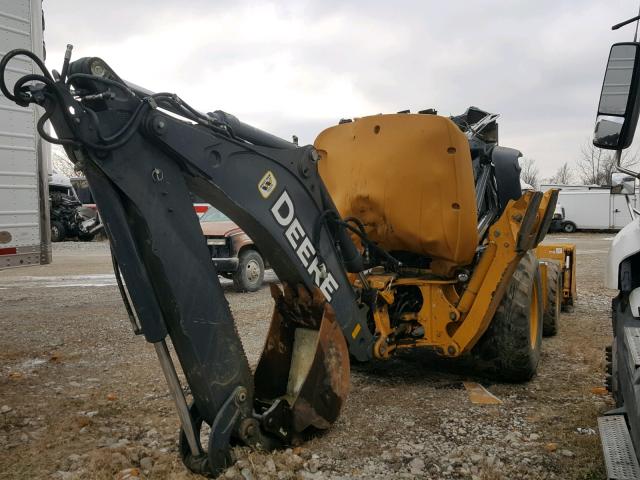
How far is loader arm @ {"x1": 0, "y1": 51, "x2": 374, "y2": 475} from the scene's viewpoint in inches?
104

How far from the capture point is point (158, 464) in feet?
10.7

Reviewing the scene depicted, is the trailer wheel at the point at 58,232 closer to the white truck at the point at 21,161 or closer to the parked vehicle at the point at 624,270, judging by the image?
the white truck at the point at 21,161

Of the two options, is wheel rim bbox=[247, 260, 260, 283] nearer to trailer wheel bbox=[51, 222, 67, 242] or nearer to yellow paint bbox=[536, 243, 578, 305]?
yellow paint bbox=[536, 243, 578, 305]

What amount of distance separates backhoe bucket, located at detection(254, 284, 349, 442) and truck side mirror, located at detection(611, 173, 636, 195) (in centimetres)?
175

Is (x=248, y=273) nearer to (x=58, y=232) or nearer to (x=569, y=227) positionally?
(x=58, y=232)

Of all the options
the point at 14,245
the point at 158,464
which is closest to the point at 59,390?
the point at 14,245

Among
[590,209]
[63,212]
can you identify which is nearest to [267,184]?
[63,212]

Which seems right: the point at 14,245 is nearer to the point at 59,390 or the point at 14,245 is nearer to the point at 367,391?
the point at 59,390

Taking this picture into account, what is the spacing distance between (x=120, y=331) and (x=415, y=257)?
4.27m

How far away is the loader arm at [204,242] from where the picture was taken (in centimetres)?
264

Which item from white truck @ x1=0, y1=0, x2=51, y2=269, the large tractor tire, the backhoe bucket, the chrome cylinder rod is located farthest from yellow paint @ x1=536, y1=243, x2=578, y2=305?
the chrome cylinder rod

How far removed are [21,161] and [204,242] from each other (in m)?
3.14

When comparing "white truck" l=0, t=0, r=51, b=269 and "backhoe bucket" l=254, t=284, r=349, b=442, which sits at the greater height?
"white truck" l=0, t=0, r=51, b=269

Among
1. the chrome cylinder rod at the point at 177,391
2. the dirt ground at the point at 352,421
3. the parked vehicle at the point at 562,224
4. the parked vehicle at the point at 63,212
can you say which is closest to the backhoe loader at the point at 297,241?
the chrome cylinder rod at the point at 177,391
